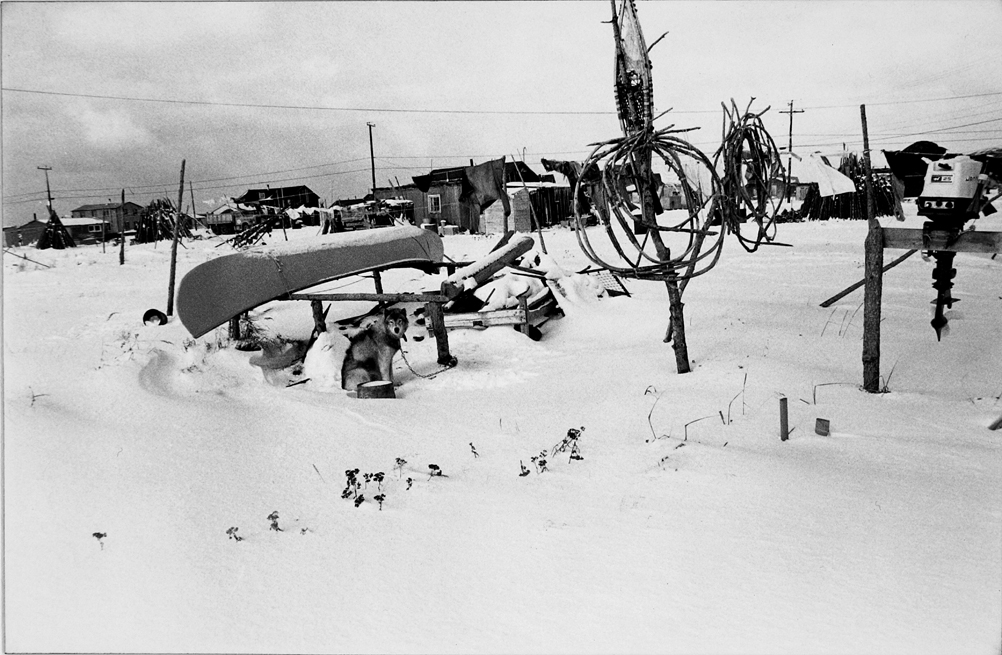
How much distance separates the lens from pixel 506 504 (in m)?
3.56

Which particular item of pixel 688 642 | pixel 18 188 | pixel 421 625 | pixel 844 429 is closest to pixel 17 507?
pixel 18 188

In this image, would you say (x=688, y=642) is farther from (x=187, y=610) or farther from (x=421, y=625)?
(x=187, y=610)

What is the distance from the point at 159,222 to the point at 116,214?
8.14 ft

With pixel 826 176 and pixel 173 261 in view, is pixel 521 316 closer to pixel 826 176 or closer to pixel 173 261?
pixel 173 261

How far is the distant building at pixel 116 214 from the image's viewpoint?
8305mm

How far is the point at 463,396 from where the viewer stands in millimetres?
5938

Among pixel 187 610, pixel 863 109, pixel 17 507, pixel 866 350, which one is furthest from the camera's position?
pixel 863 109

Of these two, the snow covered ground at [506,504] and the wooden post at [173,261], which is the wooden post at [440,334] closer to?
the snow covered ground at [506,504]

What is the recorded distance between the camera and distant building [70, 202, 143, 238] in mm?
8305

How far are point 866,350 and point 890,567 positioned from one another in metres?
2.70

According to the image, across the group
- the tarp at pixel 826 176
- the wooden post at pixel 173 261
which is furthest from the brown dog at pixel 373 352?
the tarp at pixel 826 176

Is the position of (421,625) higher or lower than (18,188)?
lower

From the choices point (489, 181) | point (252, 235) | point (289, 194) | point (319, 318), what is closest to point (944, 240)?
point (319, 318)

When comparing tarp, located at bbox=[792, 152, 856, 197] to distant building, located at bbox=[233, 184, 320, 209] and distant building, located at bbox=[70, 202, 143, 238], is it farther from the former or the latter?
distant building, located at bbox=[233, 184, 320, 209]
